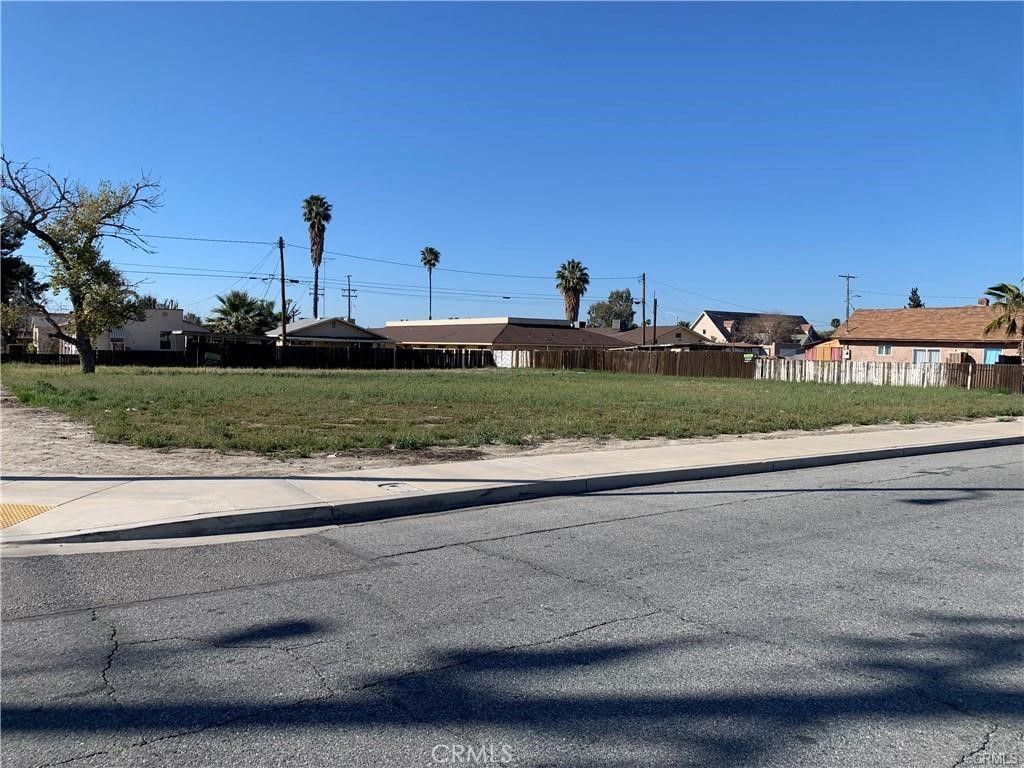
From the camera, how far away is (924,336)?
5491 cm

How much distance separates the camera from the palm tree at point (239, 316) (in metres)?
71.3

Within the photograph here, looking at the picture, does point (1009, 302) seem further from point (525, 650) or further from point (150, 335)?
point (150, 335)

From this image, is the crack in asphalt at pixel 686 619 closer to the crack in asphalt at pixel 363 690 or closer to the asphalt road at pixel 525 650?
the asphalt road at pixel 525 650

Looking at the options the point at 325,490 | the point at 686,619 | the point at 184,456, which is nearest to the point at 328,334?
the point at 184,456

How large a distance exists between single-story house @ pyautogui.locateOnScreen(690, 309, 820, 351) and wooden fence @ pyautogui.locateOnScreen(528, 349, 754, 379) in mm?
48804

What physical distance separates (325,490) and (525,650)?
521 cm

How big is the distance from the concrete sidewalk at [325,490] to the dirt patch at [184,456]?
72 cm

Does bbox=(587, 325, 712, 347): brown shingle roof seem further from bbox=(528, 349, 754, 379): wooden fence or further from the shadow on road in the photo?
the shadow on road

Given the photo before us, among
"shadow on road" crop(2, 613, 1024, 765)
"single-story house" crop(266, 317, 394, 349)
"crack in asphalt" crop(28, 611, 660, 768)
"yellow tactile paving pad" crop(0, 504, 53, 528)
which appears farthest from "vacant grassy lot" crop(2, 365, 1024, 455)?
"single-story house" crop(266, 317, 394, 349)

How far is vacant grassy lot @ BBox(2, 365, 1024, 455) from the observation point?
1524 centimetres

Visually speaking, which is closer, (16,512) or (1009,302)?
(16,512)

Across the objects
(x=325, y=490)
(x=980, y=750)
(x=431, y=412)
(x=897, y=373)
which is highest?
(x=897, y=373)

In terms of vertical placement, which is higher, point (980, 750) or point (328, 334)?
point (328, 334)

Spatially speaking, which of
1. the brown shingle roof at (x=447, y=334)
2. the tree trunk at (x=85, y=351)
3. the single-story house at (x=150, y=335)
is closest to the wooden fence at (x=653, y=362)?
the brown shingle roof at (x=447, y=334)
